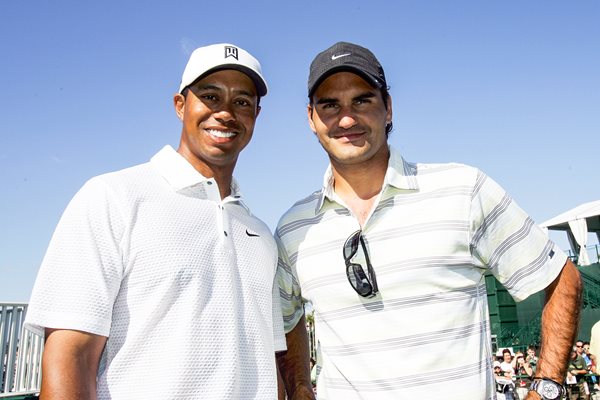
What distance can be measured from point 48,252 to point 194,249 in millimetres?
600

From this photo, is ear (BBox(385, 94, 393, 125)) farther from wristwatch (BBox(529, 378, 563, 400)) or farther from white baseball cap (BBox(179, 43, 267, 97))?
wristwatch (BBox(529, 378, 563, 400))

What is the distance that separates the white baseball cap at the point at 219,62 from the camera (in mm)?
2891

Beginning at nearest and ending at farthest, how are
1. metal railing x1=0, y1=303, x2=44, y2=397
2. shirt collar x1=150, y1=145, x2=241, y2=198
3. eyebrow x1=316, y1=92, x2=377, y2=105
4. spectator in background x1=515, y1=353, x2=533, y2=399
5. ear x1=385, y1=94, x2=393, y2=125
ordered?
1. shirt collar x1=150, y1=145, x2=241, y2=198
2. eyebrow x1=316, y1=92, x2=377, y2=105
3. ear x1=385, y1=94, x2=393, y2=125
4. metal railing x1=0, y1=303, x2=44, y2=397
5. spectator in background x1=515, y1=353, x2=533, y2=399

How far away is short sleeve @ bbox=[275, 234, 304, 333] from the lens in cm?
326

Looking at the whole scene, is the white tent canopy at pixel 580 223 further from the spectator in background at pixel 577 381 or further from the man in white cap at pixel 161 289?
the man in white cap at pixel 161 289

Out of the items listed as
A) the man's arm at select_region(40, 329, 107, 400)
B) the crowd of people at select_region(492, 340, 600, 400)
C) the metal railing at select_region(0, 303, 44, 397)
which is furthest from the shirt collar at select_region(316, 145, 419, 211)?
the crowd of people at select_region(492, 340, 600, 400)

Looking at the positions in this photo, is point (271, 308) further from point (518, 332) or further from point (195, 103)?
point (518, 332)

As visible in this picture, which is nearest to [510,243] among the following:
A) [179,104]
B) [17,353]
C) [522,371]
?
[179,104]

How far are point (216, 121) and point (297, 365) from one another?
160 cm

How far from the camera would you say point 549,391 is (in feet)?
9.04

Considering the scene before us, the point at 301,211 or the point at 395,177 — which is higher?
the point at 395,177

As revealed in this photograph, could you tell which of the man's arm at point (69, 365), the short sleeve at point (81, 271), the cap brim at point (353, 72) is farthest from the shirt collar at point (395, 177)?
the man's arm at point (69, 365)

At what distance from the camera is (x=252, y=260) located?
9.09ft

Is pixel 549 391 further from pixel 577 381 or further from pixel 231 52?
pixel 577 381
